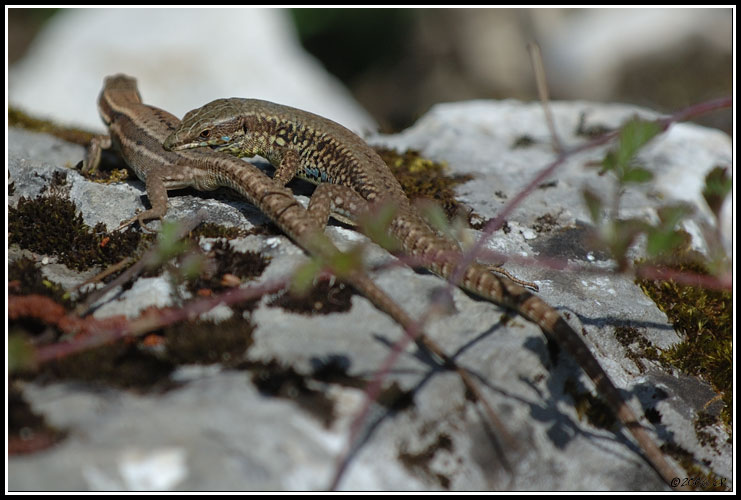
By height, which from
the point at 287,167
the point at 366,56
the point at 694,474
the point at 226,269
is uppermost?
the point at 366,56

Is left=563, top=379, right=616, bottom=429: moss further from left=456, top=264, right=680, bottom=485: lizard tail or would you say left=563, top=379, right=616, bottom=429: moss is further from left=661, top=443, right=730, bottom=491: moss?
left=661, top=443, right=730, bottom=491: moss

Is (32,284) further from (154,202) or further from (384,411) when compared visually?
(384,411)

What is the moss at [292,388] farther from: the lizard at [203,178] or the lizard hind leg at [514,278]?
the lizard hind leg at [514,278]

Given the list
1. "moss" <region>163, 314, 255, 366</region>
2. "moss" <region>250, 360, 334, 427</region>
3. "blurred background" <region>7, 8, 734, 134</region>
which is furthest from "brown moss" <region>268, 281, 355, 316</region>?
"blurred background" <region>7, 8, 734, 134</region>

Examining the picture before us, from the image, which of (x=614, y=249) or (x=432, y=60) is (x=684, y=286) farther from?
(x=432, y=60)

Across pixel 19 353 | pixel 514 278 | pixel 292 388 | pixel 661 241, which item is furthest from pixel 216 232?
pixel 661 241


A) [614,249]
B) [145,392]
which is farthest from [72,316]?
[614,249]
